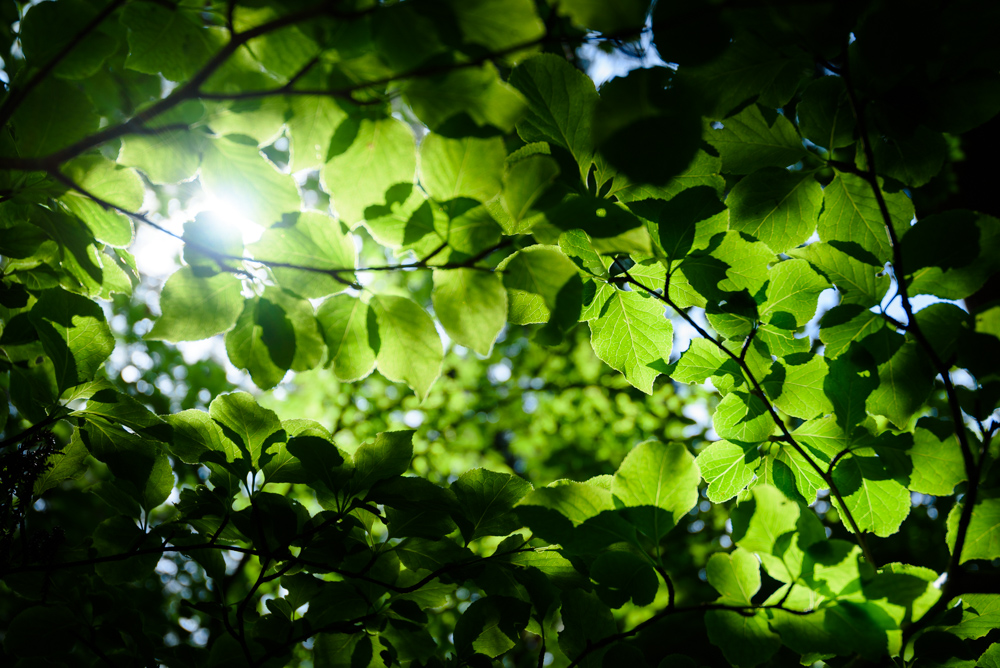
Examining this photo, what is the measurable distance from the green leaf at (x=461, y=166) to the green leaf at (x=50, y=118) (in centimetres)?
58

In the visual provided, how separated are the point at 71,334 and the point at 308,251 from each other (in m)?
0.59

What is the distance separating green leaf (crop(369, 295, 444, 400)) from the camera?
84 cm

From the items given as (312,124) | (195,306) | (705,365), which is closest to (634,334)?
(705,365)

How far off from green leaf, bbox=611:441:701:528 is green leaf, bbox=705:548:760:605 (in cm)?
9

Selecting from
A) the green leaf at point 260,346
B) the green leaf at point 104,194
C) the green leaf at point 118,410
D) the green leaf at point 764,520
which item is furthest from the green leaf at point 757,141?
the green leaf at point 118,410

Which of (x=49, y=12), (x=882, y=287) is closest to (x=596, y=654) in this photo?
(x=882, y=287)

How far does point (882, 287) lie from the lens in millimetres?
952

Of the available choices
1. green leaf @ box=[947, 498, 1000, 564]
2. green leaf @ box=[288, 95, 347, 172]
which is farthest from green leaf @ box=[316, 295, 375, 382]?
green leaf @ box=[947, 498, 1000, 564]

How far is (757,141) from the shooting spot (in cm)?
101

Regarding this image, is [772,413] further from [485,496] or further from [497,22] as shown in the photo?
[497,22]

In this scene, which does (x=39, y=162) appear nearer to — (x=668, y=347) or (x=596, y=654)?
(x=668, y=347)

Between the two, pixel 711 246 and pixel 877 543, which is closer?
pixel 711 246

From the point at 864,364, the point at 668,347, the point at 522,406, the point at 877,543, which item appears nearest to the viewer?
the point at 864,364

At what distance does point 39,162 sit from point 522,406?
288 inches
